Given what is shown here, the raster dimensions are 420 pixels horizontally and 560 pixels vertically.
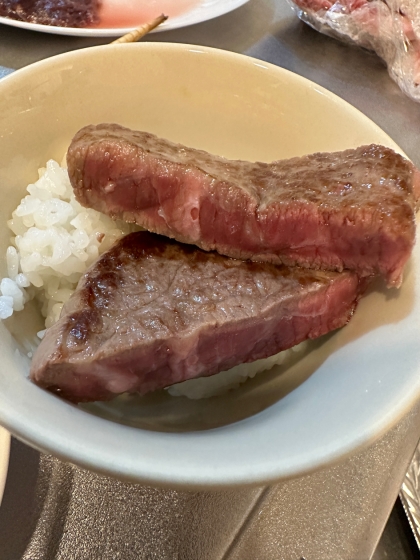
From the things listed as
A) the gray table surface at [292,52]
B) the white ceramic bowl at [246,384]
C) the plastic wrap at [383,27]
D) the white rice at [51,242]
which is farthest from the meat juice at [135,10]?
the white rice at [51,242]

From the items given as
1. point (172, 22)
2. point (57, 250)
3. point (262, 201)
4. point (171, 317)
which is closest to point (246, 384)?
point (171, 317)

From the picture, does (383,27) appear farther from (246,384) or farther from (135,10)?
(246,384)

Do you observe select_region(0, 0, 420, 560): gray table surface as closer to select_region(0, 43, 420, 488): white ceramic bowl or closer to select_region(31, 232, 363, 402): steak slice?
select_region(0, 43, 420, 488): white ceramic bowl

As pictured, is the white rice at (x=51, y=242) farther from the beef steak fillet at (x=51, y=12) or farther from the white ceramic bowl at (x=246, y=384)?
the beef steak fillet at (x=51, y=12)

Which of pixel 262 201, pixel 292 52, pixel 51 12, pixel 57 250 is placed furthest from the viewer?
pixel 292 52

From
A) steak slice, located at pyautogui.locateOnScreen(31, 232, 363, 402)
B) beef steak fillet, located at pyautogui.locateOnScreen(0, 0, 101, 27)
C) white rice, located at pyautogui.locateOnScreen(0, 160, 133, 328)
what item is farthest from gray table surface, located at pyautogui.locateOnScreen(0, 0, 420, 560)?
steak slice, located at pyautogui.locateOnScreen(31, 232, 363, 402)

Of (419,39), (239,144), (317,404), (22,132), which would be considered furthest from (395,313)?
(419,39)

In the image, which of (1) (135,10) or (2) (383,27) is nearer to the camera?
(2) (383,27)
